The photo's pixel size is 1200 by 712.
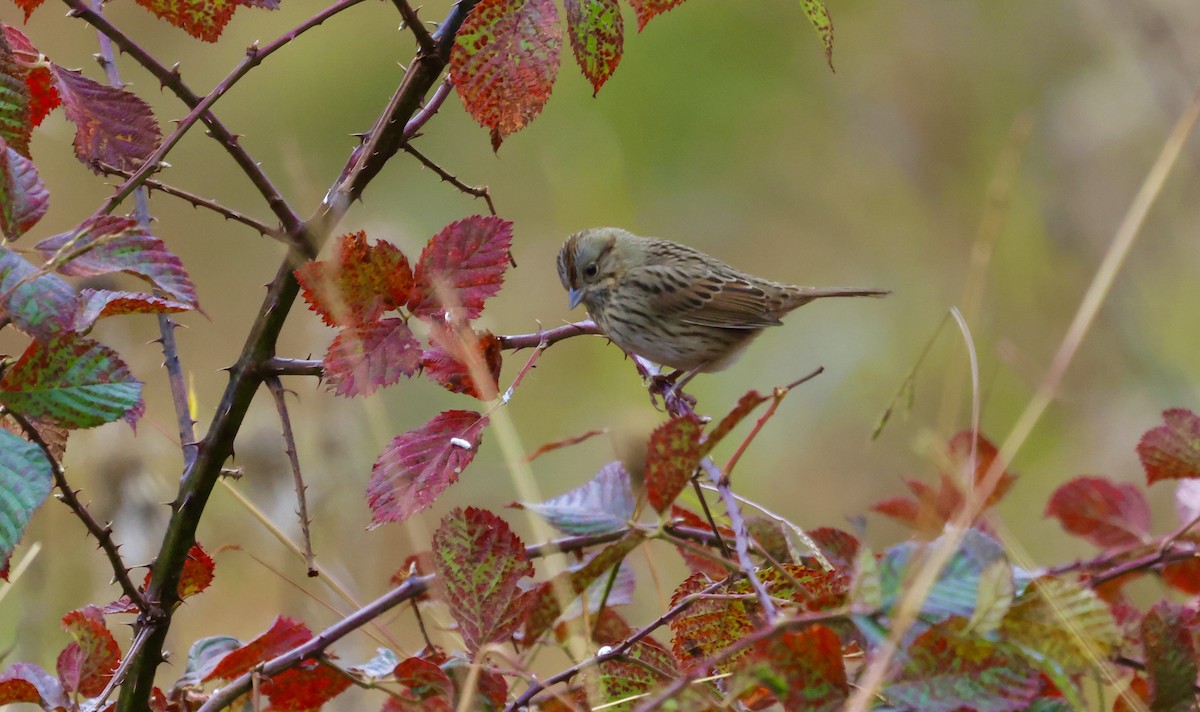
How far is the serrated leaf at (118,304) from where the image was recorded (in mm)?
1017

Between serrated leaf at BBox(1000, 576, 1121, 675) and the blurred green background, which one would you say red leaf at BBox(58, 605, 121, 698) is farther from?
the blurred green background

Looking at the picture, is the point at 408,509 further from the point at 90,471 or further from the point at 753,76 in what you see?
the point at 753,76

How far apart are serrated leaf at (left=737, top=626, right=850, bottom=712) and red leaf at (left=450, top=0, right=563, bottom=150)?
624 millimetres

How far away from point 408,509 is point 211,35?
59 cm

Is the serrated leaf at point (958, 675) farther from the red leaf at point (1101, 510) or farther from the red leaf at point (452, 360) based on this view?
the red leaf at point (1101, 510)

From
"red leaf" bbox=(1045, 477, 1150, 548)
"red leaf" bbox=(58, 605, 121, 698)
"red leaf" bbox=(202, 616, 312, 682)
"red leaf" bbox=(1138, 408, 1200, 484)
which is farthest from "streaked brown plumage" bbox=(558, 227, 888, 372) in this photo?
"red leaf" bbox=(58, 605, 121, 698)

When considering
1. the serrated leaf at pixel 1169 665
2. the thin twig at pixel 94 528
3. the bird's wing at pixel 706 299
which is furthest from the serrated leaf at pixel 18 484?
the bird's wing at pixel 706 299

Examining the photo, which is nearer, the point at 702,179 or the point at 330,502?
the point at 330,502

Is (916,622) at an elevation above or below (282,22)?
below

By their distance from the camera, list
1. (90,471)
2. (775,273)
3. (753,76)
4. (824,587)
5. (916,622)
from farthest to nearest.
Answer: (753,76) < (775,273) < (90,471) < (824,587) < (916,622)

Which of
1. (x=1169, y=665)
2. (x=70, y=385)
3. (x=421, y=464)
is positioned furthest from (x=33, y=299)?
(x=1169, y=665)

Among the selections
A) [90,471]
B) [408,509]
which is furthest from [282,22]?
[408,509]

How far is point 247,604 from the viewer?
3.59 metres

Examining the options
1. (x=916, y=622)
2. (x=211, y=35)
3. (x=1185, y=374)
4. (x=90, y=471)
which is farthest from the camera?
(x=1185, y=374)
